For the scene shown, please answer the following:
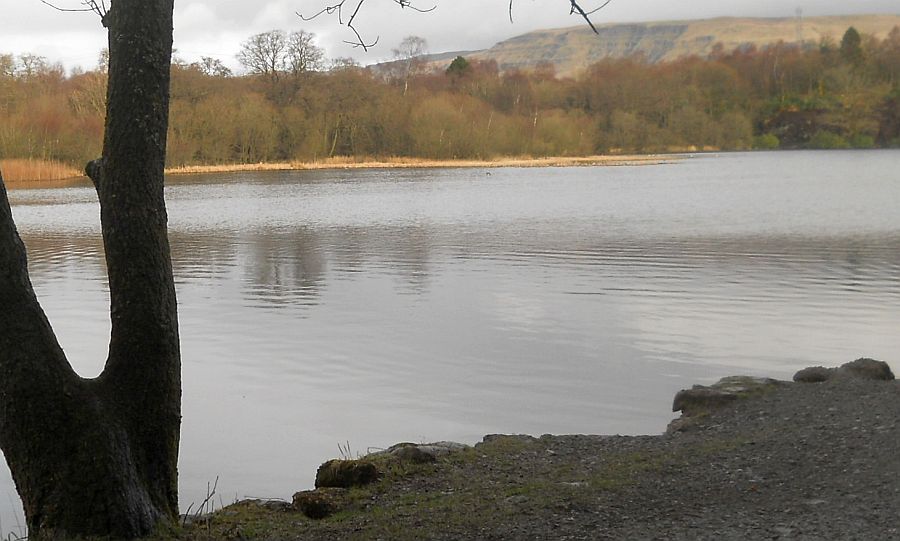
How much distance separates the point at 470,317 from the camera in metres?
12.9

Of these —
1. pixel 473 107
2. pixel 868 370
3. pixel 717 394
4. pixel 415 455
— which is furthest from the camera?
pixel 473 107

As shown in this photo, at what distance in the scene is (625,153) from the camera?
9619cm

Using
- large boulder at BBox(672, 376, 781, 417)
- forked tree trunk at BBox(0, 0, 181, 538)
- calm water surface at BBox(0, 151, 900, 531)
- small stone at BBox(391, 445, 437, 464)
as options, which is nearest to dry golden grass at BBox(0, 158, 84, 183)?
calm water surface at BBox(0, 151, 900, 531)

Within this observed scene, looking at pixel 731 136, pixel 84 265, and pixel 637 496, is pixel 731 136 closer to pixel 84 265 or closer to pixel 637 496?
pixel 84 265

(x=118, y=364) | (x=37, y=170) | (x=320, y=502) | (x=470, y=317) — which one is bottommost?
(x=470, y=317)

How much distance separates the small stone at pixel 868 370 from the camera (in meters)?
8.20

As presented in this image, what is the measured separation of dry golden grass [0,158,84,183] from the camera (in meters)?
50.5

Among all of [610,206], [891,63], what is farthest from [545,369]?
[891,63]

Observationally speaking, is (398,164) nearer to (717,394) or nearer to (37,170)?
(37,170)

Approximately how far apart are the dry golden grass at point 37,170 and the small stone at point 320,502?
49.3 meters

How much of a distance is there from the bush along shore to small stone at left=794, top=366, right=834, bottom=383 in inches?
33.6

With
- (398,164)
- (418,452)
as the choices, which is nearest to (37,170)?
(398,164)

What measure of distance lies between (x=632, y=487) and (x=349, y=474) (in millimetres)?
1617

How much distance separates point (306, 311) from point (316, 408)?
4.86 metres
